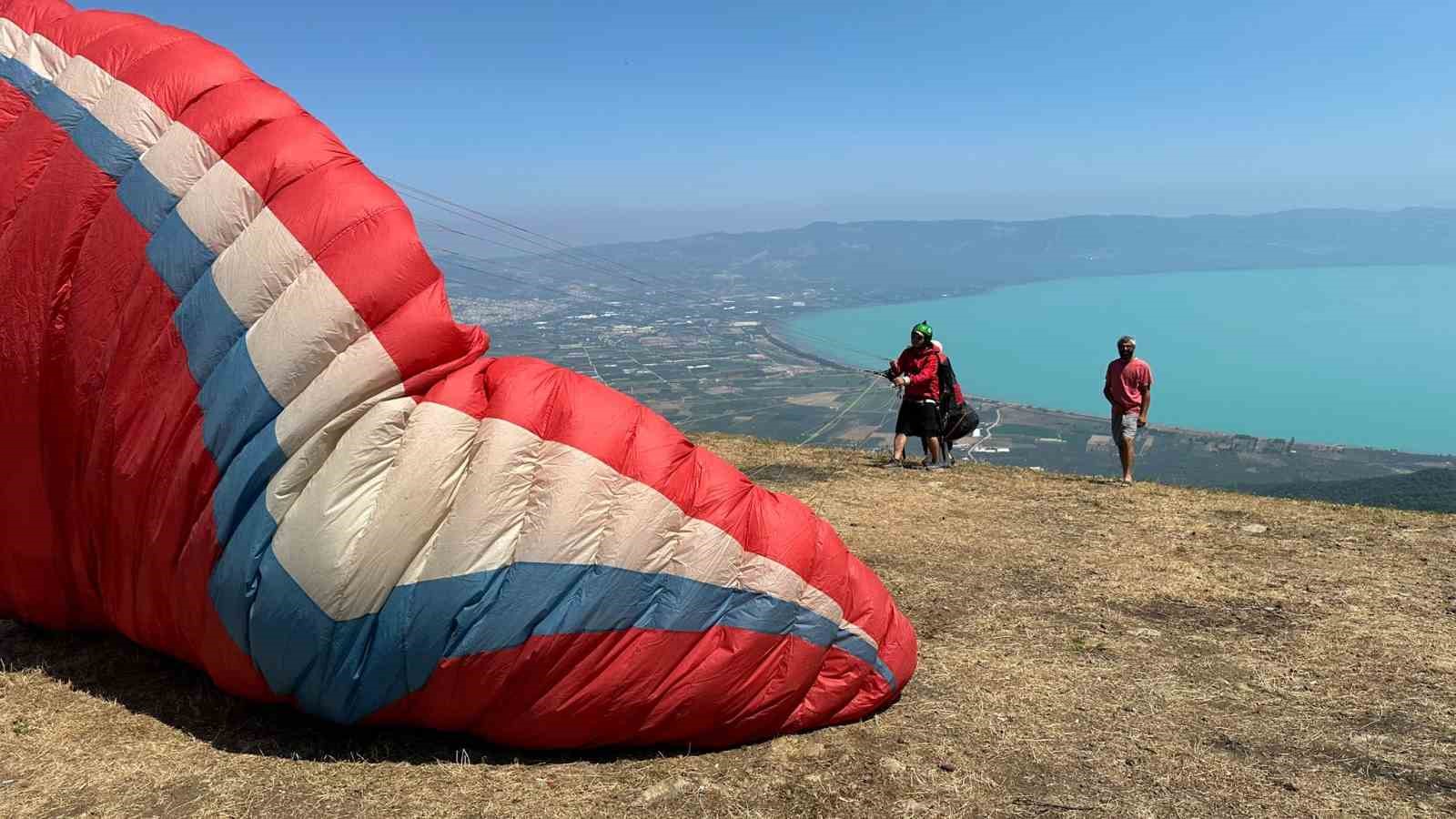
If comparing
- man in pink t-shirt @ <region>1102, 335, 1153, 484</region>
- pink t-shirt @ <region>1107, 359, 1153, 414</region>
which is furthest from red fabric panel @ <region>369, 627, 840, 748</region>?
pink t-shirt @ <region>1107, 359, 1153, 414</region>

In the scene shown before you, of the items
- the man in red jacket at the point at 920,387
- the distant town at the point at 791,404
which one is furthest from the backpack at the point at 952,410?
the distant town at the point at 791,404

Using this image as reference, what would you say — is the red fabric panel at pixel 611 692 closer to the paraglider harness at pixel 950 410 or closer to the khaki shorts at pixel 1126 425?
the paraglider harness at pixel 950 410

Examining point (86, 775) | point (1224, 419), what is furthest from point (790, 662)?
point (1224, 419)

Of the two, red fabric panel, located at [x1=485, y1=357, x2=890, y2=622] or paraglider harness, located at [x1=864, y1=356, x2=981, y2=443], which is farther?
paraglider harness, located at [x1=864, y1=356, x2=981, y2=443]

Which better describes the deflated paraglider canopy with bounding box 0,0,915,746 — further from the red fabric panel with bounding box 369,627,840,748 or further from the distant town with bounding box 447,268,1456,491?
the distant town with bounding box 447,268,1456,491

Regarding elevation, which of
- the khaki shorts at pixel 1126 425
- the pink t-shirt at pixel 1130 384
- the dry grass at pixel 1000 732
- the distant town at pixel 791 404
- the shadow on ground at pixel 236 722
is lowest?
the distant town at pixel 791 404

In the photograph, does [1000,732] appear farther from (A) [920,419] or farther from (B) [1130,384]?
(B) [1130,384]

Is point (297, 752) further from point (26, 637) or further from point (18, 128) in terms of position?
Result: point (18, 128)
